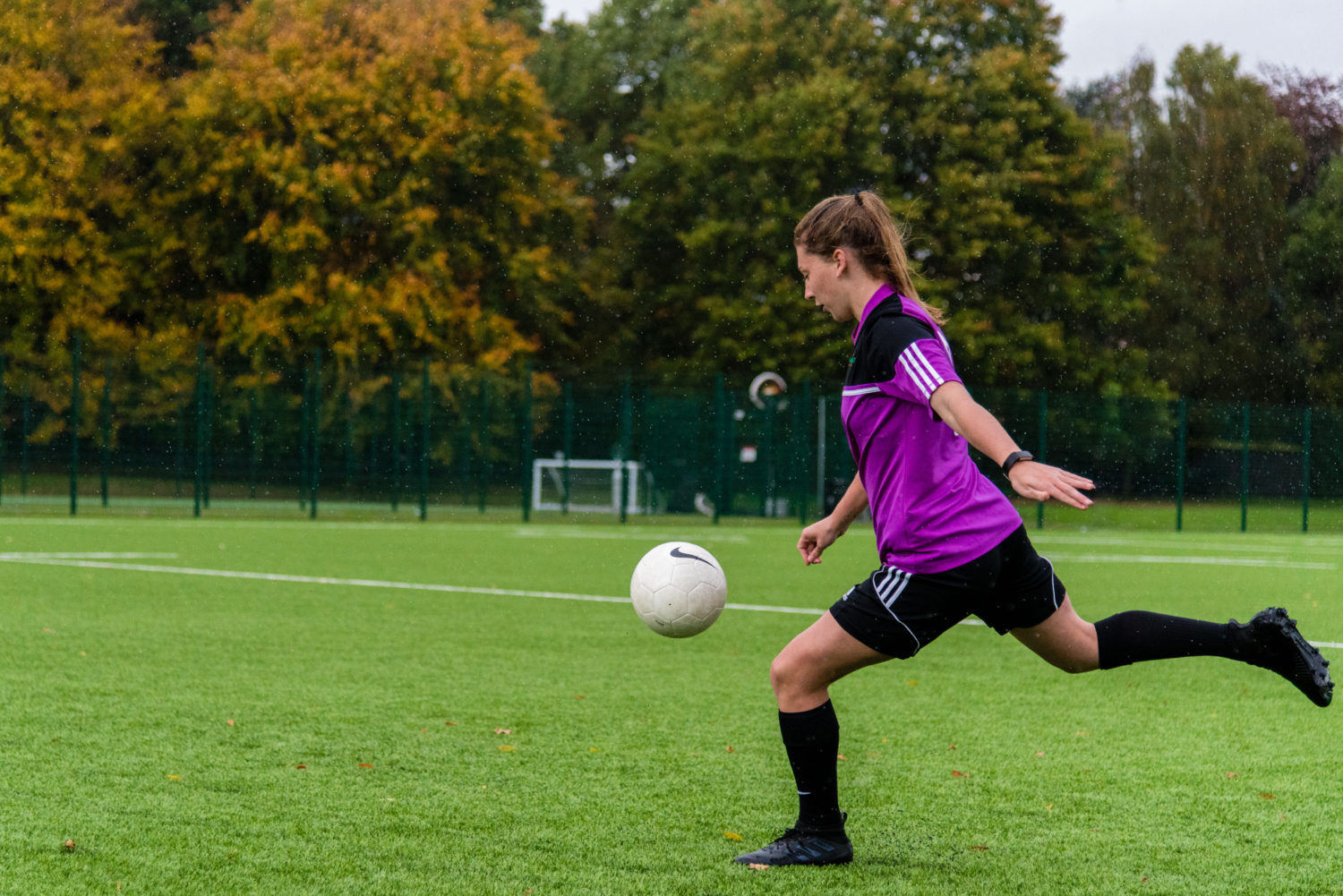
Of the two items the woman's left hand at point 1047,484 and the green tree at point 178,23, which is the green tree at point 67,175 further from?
the woman's left hand at point 1047,484

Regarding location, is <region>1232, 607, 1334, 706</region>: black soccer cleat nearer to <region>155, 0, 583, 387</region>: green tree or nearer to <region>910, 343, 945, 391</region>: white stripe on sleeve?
<region>910, 343, 945, 391</region>: white stripe on sleeve

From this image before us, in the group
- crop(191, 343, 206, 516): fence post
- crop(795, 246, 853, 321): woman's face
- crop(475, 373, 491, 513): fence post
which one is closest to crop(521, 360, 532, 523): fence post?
crop(475, 373, 491, 513): fence post

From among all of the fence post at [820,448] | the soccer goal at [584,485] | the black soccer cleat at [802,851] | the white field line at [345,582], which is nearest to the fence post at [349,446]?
the soccer goal at [584,485]

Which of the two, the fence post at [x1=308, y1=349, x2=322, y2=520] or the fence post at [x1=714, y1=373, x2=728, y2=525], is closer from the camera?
the fence post at [x1=308, y1=349, x2=322, y2=520]

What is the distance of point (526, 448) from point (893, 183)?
628 inches

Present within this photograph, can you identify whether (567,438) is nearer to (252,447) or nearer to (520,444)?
(520,444)

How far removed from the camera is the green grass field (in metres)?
3.93

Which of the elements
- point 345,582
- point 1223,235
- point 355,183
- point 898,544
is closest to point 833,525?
point 898,544

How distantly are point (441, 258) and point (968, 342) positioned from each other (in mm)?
12734

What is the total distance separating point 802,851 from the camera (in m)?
4.00

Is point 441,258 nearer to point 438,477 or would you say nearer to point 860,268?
point 438,477

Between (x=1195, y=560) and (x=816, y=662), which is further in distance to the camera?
(x=1195, y=560)

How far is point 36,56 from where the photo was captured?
33.6 m

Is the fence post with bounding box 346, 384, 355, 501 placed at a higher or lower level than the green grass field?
higher
